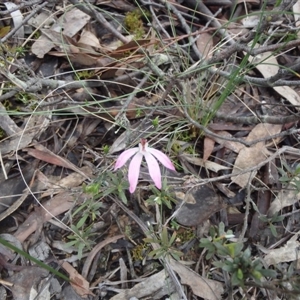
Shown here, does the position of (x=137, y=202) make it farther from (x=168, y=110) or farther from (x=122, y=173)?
(x=168, y=110)

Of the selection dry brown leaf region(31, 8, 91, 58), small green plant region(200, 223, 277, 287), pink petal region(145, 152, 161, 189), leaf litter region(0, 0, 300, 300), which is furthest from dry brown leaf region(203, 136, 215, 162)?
dry brown leaf region(31, 8, 91, 58)

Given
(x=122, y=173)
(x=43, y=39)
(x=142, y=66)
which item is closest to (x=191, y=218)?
(x=122, y=173)

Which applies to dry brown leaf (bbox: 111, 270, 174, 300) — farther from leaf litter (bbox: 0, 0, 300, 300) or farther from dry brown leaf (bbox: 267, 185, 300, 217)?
dry brown leaf (bbox: 267, 185, 300, 217)

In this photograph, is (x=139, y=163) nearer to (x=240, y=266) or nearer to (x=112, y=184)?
(x=112, y=184)

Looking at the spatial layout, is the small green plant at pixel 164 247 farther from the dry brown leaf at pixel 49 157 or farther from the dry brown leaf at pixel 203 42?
the dry brown leaf at pixel 203 42

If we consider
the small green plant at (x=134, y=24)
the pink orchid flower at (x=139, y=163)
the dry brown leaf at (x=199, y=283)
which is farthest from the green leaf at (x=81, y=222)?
the small green plant at (x=134, y=24)

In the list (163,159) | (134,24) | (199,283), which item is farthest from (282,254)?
(134,24)
